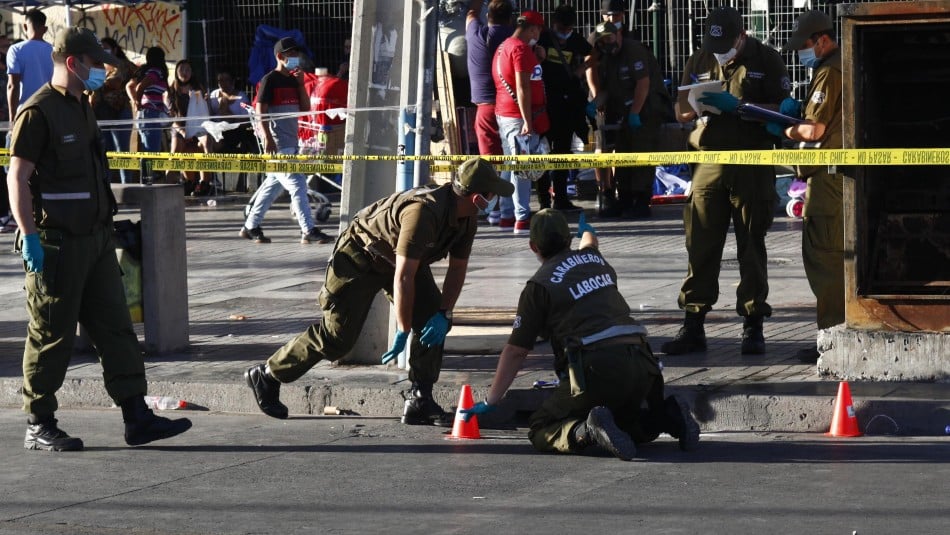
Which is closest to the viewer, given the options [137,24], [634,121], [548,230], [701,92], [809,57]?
[548,230]

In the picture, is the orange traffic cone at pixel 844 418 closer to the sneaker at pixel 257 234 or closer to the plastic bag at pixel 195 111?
the sneaker at pixel 257 234

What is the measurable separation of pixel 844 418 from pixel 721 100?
204 cm

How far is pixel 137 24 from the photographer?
869 inches

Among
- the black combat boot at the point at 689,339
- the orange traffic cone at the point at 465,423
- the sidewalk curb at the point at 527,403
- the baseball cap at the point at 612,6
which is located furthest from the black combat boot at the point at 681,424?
the baseball cap at the point at 612,6

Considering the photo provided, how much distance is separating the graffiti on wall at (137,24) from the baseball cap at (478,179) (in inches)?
606

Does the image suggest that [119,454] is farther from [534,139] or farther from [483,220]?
[483,220]

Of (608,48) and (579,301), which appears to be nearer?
(579,301)

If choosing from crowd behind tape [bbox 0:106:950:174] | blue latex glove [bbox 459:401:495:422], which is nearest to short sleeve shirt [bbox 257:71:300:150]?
crowd behind tape [bbox 0:106:950:174]

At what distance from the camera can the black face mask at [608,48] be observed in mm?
15125

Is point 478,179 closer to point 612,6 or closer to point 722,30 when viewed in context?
point 722,30

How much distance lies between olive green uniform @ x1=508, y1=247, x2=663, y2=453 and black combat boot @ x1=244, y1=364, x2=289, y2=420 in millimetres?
1494

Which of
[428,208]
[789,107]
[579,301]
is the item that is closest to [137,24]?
[789,107]

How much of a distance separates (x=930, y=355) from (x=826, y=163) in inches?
42.4

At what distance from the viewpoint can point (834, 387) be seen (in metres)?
7.72
